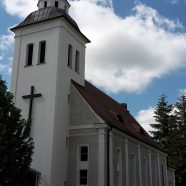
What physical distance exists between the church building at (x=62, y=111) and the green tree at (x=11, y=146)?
4.76 meters

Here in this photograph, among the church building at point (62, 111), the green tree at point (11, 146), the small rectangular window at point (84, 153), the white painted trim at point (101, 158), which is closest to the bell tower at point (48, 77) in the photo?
the church building at point (62, 111)

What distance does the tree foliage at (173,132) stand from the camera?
145ft

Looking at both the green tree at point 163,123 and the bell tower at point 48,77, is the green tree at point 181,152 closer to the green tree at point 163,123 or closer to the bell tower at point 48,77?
the green tree at point 163,123

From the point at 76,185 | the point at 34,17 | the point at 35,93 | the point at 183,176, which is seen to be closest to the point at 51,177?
the point at 76,185

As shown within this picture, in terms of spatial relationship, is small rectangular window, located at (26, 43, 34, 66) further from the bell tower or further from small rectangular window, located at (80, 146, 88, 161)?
small rectangular window, located at (80, 146, 88, 161)

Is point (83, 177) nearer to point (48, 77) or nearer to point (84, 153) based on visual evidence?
point (84, 153)

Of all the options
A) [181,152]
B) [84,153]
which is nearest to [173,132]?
[181,152]

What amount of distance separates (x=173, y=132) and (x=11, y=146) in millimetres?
34120

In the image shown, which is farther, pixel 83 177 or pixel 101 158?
pixel 83 177

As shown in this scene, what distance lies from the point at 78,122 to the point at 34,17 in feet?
28.9

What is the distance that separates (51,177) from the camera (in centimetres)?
2122

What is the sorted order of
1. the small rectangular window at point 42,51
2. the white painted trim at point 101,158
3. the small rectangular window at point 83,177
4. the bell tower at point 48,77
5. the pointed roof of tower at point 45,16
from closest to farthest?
the white painted trim at point 101,158, the bell tower at point 48,77, the small rectangular window at point 83,177, the small rectangular window at point 42,51, the pointed roof of tower at point 45,16

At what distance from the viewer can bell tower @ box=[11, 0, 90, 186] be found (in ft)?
72.8

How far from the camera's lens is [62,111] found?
2367cm
